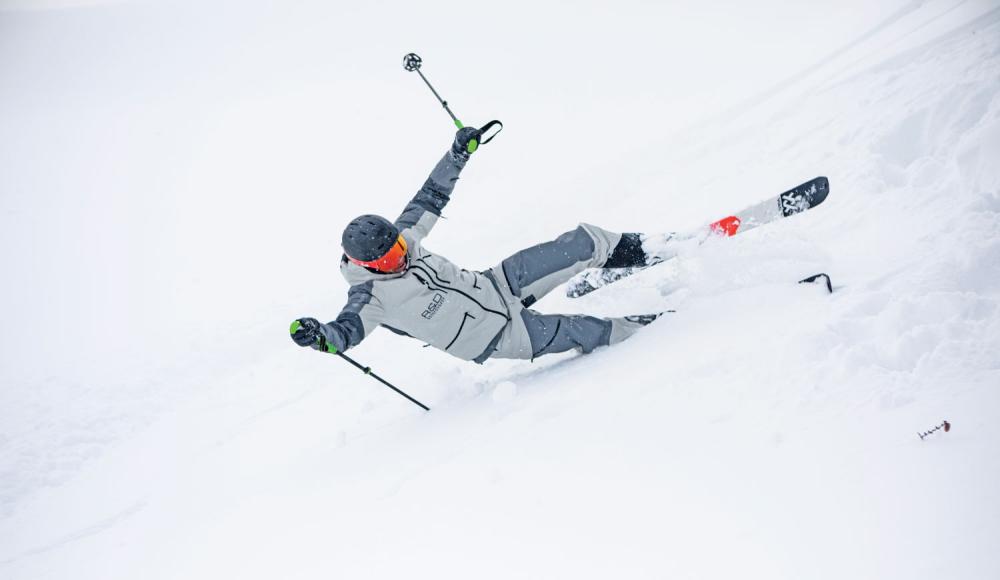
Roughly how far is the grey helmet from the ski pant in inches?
39.5

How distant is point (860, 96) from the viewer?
6031 millimetres

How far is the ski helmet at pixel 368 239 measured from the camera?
347cm

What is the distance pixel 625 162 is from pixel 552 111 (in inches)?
226

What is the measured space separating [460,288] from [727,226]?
6.64 feet

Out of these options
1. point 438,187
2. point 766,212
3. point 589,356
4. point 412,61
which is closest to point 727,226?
point 766,212

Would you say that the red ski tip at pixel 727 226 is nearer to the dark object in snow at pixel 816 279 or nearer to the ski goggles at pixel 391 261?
the dark object in snow at pixel 816 279

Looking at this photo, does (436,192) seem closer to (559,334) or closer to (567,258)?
(567,258)

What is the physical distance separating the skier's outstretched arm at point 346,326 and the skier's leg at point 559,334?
1.02 metres

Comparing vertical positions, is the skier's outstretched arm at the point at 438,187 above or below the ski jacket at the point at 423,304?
above

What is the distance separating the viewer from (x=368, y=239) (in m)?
3.47

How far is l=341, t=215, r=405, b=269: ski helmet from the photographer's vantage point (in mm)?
3473

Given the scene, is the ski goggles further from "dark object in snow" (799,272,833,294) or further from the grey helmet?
"dark object in snow" (799,272,833,294)

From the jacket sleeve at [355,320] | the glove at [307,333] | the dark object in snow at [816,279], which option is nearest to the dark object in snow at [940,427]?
the dark object in snow at [816,279]

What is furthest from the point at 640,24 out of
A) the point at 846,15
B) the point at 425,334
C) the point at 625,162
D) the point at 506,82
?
the point at 425,334
